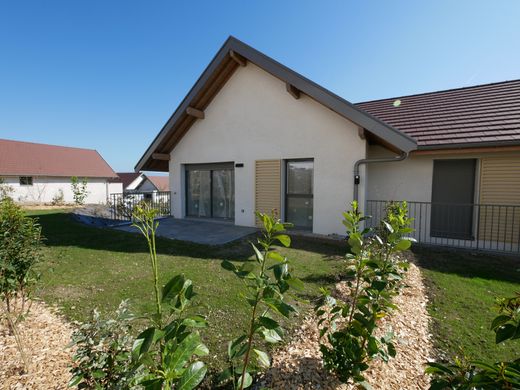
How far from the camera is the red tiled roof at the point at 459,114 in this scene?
710cm

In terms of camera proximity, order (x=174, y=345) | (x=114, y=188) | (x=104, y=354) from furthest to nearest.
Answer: (x=114, y=188) → (x=104, y=354) → (x=174, y=345)

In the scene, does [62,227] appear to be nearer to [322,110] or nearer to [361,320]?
[322,110]

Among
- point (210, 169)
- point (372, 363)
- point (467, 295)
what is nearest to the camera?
point (372, 363)

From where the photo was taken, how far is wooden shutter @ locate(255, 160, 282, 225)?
348 inches

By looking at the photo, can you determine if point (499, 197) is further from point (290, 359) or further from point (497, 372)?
point (497, 372)

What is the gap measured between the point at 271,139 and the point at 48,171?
29.5 m

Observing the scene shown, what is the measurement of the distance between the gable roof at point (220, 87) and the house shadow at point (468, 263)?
9.18ft

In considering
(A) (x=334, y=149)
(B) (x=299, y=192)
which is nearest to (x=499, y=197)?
(A) (x=334, y=149)

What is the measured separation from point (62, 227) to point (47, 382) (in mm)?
9931

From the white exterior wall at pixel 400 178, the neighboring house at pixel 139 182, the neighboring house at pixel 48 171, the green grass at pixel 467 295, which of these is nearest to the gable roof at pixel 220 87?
the white exterior wall at pixel 400 178

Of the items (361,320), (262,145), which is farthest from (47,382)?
(262,145)

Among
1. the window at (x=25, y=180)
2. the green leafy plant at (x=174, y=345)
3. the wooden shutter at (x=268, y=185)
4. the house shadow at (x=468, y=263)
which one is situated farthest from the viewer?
the window at (x=25, y=180)

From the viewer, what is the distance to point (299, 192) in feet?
28.9

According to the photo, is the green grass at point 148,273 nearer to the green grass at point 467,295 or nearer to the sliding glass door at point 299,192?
the sliding glass door at point 299,192
